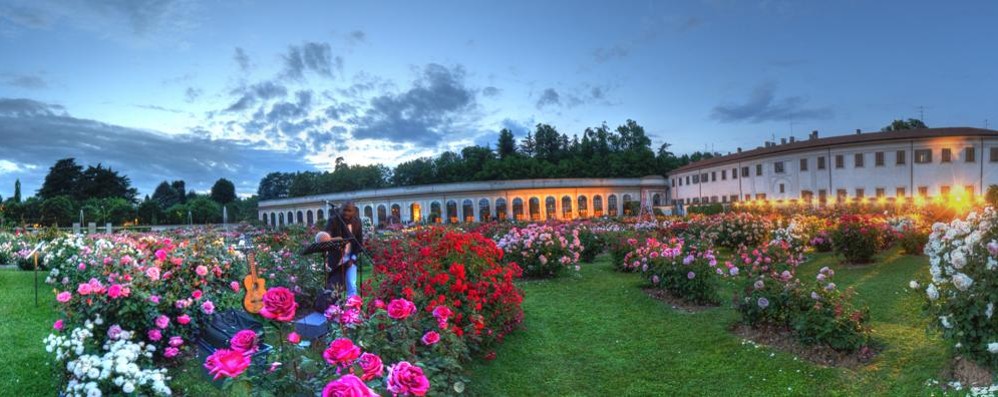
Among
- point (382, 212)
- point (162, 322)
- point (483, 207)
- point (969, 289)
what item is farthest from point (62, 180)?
point (969, 289)

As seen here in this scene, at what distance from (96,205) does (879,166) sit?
79.6 metres

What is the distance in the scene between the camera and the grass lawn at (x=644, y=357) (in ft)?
16.3

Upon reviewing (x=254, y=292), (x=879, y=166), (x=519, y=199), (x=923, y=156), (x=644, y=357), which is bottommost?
(x=644, y=357)

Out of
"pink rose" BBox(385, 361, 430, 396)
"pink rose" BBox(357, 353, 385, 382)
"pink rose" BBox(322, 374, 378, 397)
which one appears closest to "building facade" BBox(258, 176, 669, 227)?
"pink rose" BBox(357, 353, 385, 382)

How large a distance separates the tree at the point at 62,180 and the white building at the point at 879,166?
8782 cm

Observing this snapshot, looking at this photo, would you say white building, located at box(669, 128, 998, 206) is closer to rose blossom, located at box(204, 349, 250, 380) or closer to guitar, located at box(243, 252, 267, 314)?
guitar, located at box(243, 252, 267, 314)

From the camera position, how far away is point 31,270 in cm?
1327

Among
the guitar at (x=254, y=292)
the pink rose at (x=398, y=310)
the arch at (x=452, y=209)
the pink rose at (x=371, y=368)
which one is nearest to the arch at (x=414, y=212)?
the arch at (x=452, y=209)

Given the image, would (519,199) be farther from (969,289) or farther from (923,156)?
(969,289)

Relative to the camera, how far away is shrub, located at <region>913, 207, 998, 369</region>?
4.09m

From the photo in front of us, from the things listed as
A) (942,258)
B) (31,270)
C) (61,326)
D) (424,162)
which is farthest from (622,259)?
(424,162)

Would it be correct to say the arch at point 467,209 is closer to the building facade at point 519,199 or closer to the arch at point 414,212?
the building facade at point 519,199

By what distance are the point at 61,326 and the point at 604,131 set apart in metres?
89.4

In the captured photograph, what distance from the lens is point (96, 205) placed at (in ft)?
205
